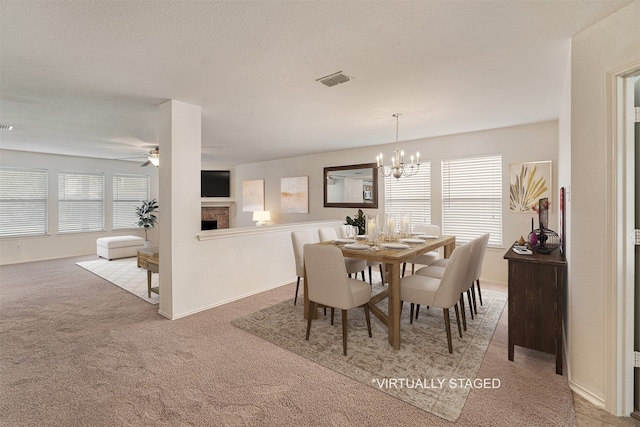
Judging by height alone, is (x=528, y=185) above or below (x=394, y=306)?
above

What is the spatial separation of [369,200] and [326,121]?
91.3 inches

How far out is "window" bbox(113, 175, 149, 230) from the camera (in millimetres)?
7801

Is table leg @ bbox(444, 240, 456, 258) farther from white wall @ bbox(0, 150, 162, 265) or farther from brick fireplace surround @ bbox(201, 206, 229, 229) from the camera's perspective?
white wall @ bbox(0, 150, 162, 265)

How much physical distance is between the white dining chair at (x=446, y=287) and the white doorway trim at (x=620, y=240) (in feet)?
3.02

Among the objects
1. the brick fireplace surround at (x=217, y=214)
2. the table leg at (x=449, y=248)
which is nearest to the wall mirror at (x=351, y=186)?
the table leg at (x=449, y=248)

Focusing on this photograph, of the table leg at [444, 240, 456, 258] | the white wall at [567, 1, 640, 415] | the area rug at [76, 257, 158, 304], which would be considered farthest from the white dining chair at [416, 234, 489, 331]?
the area rug at [76, 257, 158, 304]

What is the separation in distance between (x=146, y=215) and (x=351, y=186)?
5678mm

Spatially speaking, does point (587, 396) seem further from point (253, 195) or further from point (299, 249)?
point (253, 195)

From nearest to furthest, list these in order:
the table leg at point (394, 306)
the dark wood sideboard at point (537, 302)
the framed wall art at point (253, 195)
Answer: the dark wood sideboard at point (537, 302), the table leg at point (394, 306), the framed wall art at point (253, 195)

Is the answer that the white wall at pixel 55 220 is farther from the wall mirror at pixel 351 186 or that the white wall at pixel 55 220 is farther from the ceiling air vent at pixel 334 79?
the ceiling air vent at pixel 334 79

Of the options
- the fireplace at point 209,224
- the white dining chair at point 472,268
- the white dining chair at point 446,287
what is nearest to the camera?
the white dining chair at point 446,287

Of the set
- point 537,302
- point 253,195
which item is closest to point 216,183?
point 253,195

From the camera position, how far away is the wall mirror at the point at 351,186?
19.6ft

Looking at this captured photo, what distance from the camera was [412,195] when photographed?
18.0 feet
